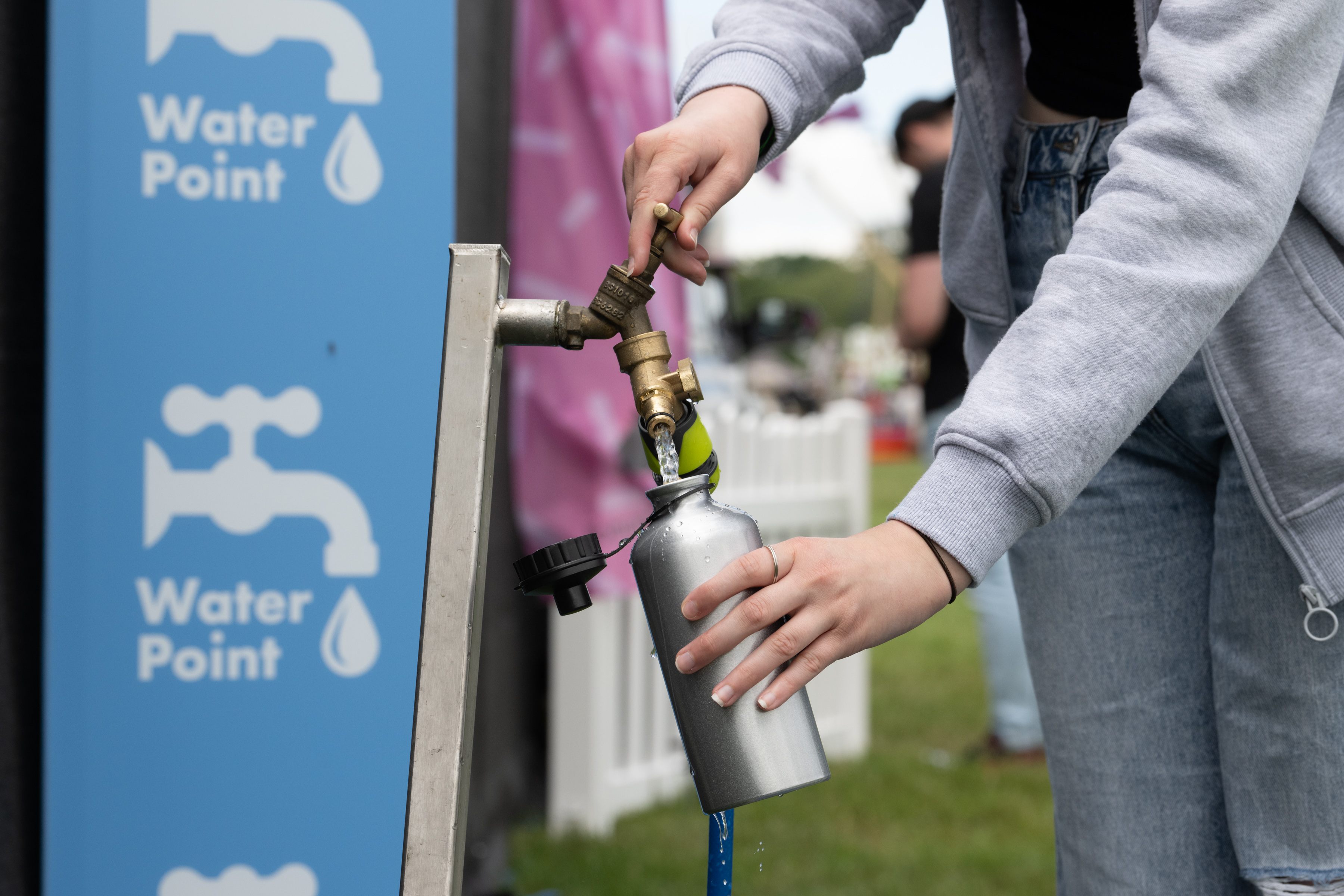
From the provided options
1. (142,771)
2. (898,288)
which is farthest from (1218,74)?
(898,288)

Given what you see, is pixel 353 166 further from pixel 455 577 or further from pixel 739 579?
pixel 739 579

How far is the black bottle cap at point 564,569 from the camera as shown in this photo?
2.68ft

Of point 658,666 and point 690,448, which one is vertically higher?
point 690,448

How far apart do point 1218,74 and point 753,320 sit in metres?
11.3

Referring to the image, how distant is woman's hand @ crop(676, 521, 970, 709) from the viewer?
679 millimetres

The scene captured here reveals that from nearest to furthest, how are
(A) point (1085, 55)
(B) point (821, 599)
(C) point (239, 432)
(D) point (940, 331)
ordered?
(B) point (821, 599) → (A) point (1085, 55) → (C) point (239, 432) → (D) point (940, 331)

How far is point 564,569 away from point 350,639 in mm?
707

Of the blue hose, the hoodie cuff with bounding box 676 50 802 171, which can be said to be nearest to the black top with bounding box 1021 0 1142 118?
the hoodie cuff with bounding box 676 50 802 171

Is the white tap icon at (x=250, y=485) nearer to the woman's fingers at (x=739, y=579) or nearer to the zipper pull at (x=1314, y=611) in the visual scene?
the woman's fingers at (x=739, y=579)

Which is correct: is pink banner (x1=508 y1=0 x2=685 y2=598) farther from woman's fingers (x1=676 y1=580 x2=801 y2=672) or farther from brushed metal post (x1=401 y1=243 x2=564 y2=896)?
woman's fingers (x1=676 y1=580 x2=801 y2=672)

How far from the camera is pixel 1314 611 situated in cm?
87

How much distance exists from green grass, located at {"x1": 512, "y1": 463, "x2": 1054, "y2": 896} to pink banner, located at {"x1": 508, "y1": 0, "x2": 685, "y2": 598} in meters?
0.74

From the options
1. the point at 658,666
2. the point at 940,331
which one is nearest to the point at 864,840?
the point at 658,666

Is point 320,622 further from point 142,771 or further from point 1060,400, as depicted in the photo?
point 1060,400
